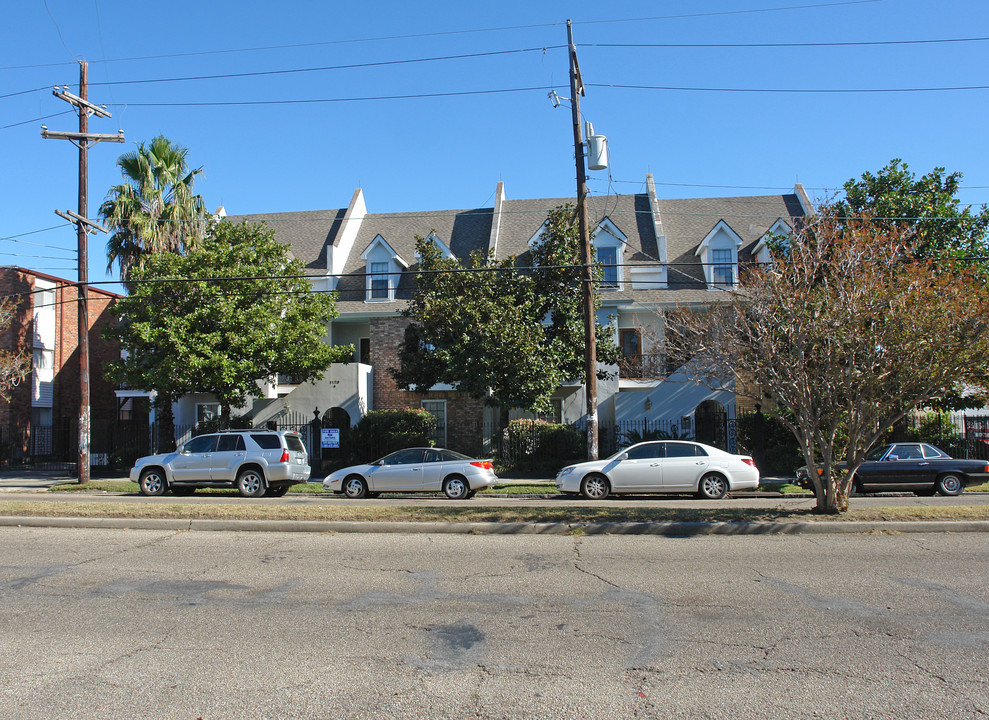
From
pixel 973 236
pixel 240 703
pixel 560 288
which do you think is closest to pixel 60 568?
pixel 240 703

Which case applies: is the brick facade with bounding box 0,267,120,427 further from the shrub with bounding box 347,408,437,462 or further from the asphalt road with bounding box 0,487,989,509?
the asphalt road with bounding box 0,487,989,509

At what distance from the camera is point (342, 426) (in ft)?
93.5

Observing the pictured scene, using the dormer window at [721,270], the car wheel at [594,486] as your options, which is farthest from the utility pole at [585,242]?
the dormer window at [721,270]

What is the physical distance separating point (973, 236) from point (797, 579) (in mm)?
20361

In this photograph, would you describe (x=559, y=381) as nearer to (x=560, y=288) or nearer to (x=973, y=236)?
(x=560, y=288)

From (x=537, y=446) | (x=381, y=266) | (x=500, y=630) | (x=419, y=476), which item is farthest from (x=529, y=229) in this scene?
(x=500, y=630)

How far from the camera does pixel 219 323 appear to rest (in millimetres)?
22750

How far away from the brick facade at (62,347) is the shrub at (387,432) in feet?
35.9

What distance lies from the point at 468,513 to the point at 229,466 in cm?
933

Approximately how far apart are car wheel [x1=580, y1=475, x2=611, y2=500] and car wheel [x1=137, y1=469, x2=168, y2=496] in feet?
35.4

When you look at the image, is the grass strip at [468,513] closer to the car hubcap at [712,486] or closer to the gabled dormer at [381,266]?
the car hubcap at [712,486]

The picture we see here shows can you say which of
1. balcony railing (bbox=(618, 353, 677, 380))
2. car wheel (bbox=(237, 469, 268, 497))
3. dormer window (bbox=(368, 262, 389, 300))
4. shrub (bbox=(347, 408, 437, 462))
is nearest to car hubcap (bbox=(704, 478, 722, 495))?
balcony railing (bbox=(618, 353, 677, 380))

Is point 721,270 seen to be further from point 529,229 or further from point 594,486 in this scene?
point 594,486

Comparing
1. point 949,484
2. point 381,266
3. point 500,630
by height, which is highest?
point 381,266
